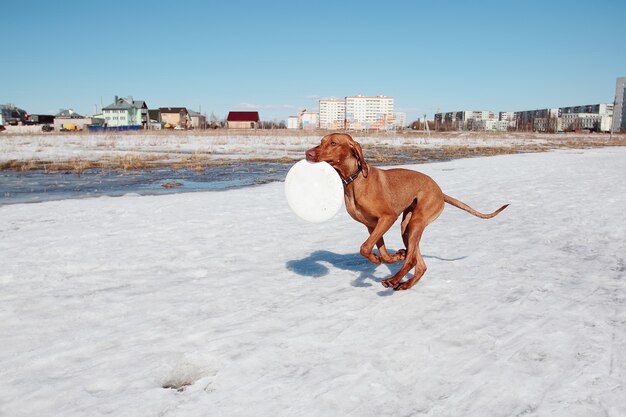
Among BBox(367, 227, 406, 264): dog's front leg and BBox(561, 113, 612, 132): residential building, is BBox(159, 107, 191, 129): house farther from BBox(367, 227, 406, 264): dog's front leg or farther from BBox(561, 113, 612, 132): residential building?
BBox(367, 227, 406, 264): dog's front leg

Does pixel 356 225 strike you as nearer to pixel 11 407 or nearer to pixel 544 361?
pixel 544 361

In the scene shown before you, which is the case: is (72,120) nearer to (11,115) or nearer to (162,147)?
(11,115)

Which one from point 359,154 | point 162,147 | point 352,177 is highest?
point 359,154

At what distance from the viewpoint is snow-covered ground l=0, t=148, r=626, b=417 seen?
107 inches

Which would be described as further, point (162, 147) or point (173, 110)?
point (173, 110)

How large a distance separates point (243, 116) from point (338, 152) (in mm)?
140981

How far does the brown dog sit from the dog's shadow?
1.37 feet

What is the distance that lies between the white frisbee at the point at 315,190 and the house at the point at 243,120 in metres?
134

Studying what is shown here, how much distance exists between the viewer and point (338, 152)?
4379 millimetres

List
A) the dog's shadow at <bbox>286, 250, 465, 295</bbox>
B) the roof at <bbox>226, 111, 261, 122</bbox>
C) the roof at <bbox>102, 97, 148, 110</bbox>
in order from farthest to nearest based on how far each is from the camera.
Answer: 1. the roof at <bbox>226, 111, 261, 122</bbox>
2. the roof at <bbox>102, 97, 148, 110</bbox>
3. the dog's shadow at <bbox>286, 250, 465, 295</bbox>

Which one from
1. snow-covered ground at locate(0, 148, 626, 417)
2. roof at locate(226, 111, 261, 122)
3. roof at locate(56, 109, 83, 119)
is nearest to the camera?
snow-covered ground at locate(0, 148, 626, 417)

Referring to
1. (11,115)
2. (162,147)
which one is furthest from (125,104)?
(162,147)

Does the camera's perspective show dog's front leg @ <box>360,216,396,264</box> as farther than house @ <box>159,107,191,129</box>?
No

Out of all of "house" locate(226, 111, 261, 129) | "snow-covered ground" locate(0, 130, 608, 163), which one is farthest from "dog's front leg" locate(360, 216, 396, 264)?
"house" locate(226, 111, 261, 129)
